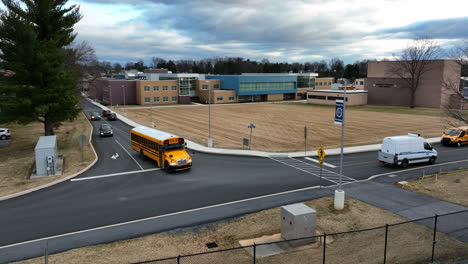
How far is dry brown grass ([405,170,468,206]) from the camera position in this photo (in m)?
19.4

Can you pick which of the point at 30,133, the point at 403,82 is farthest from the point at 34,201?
the point at 403,82

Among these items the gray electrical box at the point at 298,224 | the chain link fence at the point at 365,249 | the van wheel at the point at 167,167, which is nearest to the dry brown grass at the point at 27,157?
the van wheel at the point at 167,167

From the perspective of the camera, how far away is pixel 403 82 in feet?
288

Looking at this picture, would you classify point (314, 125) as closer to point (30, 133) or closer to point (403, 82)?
point (30, 133)

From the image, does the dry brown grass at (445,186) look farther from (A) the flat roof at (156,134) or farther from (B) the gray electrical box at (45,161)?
(B) the gray electrical box at (45,161)

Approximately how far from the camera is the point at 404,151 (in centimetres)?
2700

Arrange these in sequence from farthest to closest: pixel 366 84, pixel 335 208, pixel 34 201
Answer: pixel 366 84
pixel 34 201
pixel 335 208

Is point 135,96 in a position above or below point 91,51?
below

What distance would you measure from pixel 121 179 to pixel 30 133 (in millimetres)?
29839

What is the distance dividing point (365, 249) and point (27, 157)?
30649 millimetres

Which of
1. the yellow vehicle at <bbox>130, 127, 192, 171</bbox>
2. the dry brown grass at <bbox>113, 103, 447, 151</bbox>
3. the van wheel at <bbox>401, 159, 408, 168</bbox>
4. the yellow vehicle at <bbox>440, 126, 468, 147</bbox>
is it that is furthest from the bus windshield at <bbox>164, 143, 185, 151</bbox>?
the yellow vehicle at <bbox>440, 126, 468, 147</bbox>

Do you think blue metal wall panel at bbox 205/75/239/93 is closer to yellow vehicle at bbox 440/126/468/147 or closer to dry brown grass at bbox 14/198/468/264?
yellow vehicle at bbox 440/126/468/147

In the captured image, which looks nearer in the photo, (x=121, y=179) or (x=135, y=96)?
(x=121, y=179)

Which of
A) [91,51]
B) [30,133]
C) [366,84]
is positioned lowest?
[30,133]
